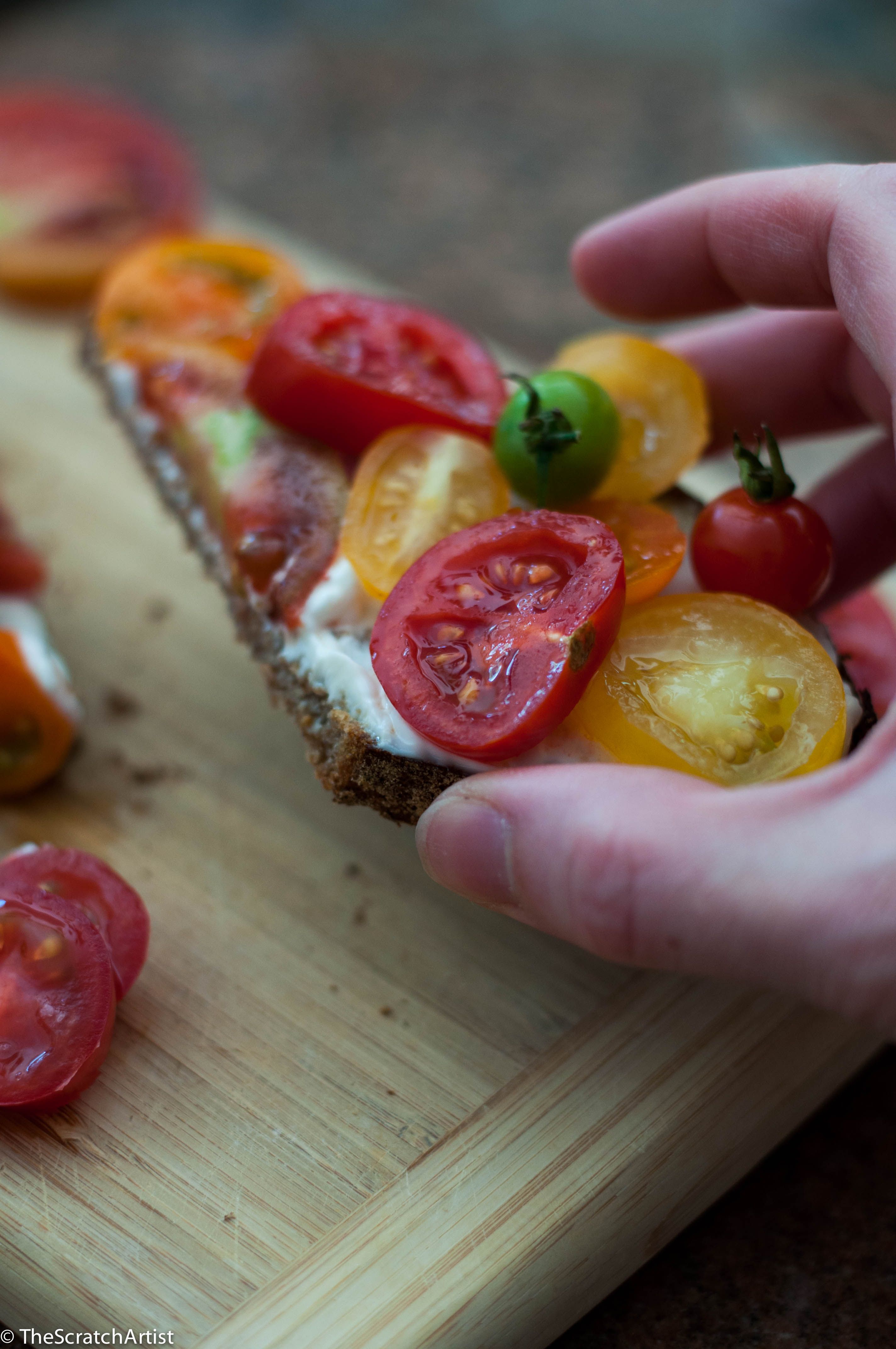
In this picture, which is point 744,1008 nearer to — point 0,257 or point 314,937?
point 314,937

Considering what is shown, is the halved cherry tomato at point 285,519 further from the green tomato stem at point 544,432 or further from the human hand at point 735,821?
the human hand at point 735,821

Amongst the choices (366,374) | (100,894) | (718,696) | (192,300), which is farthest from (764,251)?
(100,894)

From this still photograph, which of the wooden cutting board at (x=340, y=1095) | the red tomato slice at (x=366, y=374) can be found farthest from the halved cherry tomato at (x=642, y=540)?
the wooden cutting board at (x=340, y=1095)

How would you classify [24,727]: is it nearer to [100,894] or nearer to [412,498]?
[100,894]

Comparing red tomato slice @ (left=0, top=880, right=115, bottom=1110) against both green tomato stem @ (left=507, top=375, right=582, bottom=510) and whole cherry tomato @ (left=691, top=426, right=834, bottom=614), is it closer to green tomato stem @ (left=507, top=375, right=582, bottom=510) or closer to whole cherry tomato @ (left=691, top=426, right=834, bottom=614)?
green tomato stem @ (left=507, top=375, right=582, bottom=510)

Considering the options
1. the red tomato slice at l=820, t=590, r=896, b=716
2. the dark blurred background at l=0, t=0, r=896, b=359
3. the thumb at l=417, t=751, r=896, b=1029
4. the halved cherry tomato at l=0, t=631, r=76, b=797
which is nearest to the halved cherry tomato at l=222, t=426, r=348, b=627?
the halved cherry tomato at l=0, t=631, r=76, b=797

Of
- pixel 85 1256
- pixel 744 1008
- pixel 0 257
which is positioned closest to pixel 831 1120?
pixel 744 1008
